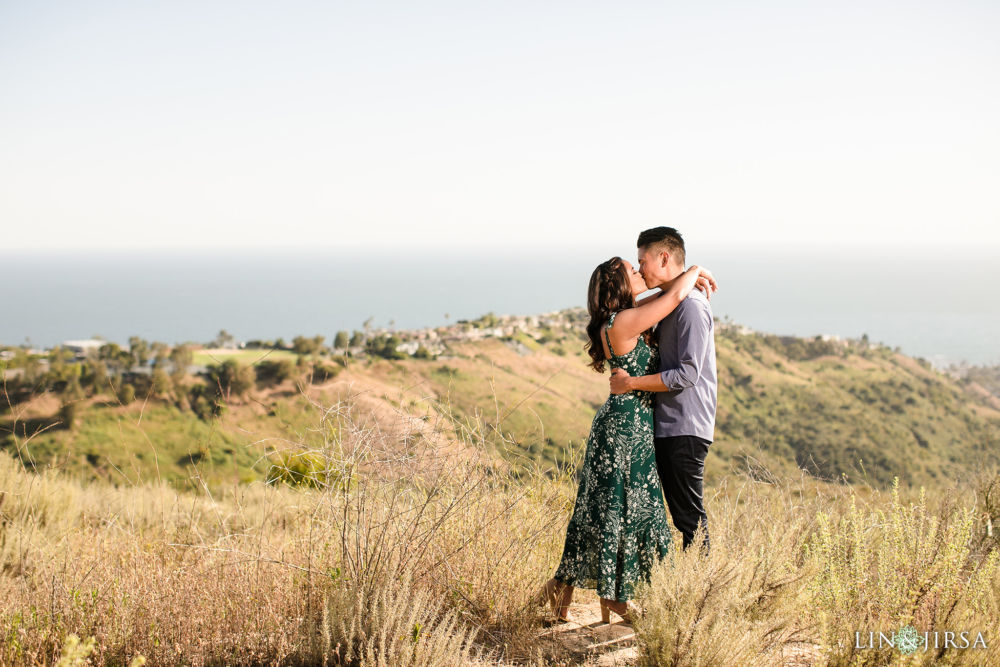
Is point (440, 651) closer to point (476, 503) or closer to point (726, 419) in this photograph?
point (476, 503)

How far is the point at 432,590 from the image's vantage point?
3.28 meters

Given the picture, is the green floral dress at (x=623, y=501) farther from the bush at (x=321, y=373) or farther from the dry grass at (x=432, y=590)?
the bush at (x=321, y=373)

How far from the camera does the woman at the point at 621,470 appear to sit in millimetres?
3084

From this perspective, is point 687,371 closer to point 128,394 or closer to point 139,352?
point 128,394

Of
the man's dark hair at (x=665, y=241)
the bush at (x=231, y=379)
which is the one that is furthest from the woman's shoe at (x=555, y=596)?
the bush at (x=231, y=379)

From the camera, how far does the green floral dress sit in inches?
122

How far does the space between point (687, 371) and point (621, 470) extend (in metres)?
0.55

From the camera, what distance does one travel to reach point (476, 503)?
3682 mm

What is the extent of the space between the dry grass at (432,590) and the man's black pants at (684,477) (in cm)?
15

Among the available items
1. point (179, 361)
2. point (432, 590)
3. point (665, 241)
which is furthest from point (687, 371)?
point (179, 361)

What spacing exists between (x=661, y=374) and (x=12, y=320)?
23815 centimetres

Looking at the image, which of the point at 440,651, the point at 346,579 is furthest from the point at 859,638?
the point at 346,579
